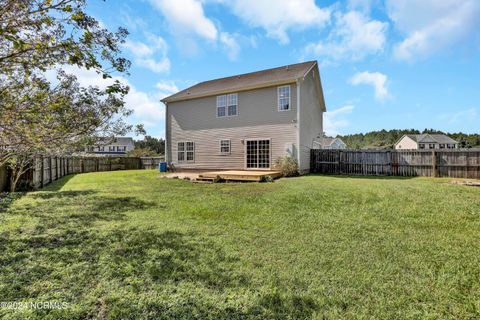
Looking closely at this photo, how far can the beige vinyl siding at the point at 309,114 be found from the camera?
1372cm

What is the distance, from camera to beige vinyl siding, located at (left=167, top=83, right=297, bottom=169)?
1370 centimetres

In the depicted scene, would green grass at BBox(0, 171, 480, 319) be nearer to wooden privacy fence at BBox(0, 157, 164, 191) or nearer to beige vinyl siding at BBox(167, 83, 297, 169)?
wooden privacy fence at BBox(0, 157, 164, 191)

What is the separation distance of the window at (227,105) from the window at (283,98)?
2.80 metres

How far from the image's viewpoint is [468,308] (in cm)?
234

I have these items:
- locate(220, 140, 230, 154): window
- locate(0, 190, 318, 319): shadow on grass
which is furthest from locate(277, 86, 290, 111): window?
locate(0, 190, 318, 319): shadow on grass

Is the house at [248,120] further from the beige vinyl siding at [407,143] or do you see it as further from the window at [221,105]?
the beige vinyl siding at [407,143]

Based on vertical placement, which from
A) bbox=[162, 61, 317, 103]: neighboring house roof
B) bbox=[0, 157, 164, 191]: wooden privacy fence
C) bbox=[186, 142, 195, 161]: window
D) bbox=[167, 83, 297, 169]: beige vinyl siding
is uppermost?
bbox=[162, 61, 317, 103]: neighboring house roof

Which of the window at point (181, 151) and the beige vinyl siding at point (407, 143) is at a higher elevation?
the beige vinyl siding at point (407, 143)

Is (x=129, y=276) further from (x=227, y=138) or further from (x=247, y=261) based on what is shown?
(x=227, y=138)

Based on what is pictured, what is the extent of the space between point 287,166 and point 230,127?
4586 millimetres

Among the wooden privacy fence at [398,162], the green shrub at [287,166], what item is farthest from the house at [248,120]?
the wooden privacy fence at [398,162]

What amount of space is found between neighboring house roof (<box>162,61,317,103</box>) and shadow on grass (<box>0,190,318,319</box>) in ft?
37.2

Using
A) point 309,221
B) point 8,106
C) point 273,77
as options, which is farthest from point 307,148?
point 8,106

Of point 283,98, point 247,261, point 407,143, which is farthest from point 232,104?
point 407,143
